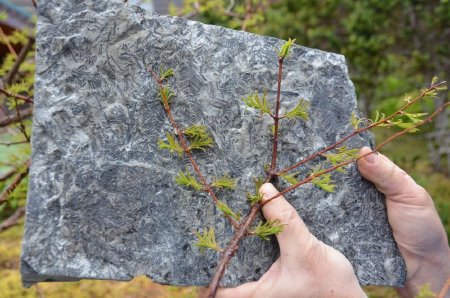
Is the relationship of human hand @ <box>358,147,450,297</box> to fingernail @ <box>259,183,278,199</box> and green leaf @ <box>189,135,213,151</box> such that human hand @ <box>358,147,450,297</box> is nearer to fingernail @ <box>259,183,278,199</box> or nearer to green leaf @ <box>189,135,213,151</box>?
fingernail @ <box>259,183,278,199</box>

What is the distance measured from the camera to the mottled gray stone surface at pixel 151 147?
3.06 ft

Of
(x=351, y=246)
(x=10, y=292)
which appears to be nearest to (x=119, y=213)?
(x=351, y=246)

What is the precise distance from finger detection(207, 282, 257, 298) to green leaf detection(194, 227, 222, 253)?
0.11 metres

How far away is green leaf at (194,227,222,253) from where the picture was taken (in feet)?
2.96

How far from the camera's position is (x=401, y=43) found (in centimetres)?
401

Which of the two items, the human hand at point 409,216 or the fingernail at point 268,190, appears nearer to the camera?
the fingernail at point 268,190

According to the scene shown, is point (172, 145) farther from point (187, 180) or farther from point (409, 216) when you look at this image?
point (409, 216)

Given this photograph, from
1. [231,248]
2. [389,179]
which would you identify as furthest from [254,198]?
[389,179]

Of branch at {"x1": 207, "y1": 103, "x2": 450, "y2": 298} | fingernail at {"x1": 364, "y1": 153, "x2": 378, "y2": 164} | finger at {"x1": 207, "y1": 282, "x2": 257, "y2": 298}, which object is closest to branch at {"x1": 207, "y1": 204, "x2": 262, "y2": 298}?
branch at {"x1": 207, "y1": 103, "x2": 450, "y2": 298}

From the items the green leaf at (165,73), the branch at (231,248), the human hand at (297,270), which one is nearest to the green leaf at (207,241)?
the branch at (231,248)

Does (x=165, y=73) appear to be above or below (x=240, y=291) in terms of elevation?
above

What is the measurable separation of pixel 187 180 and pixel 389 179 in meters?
0.52

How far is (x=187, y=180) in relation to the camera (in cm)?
95

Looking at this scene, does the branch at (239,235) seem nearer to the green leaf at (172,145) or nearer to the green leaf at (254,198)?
the green leaf at (254,198)
